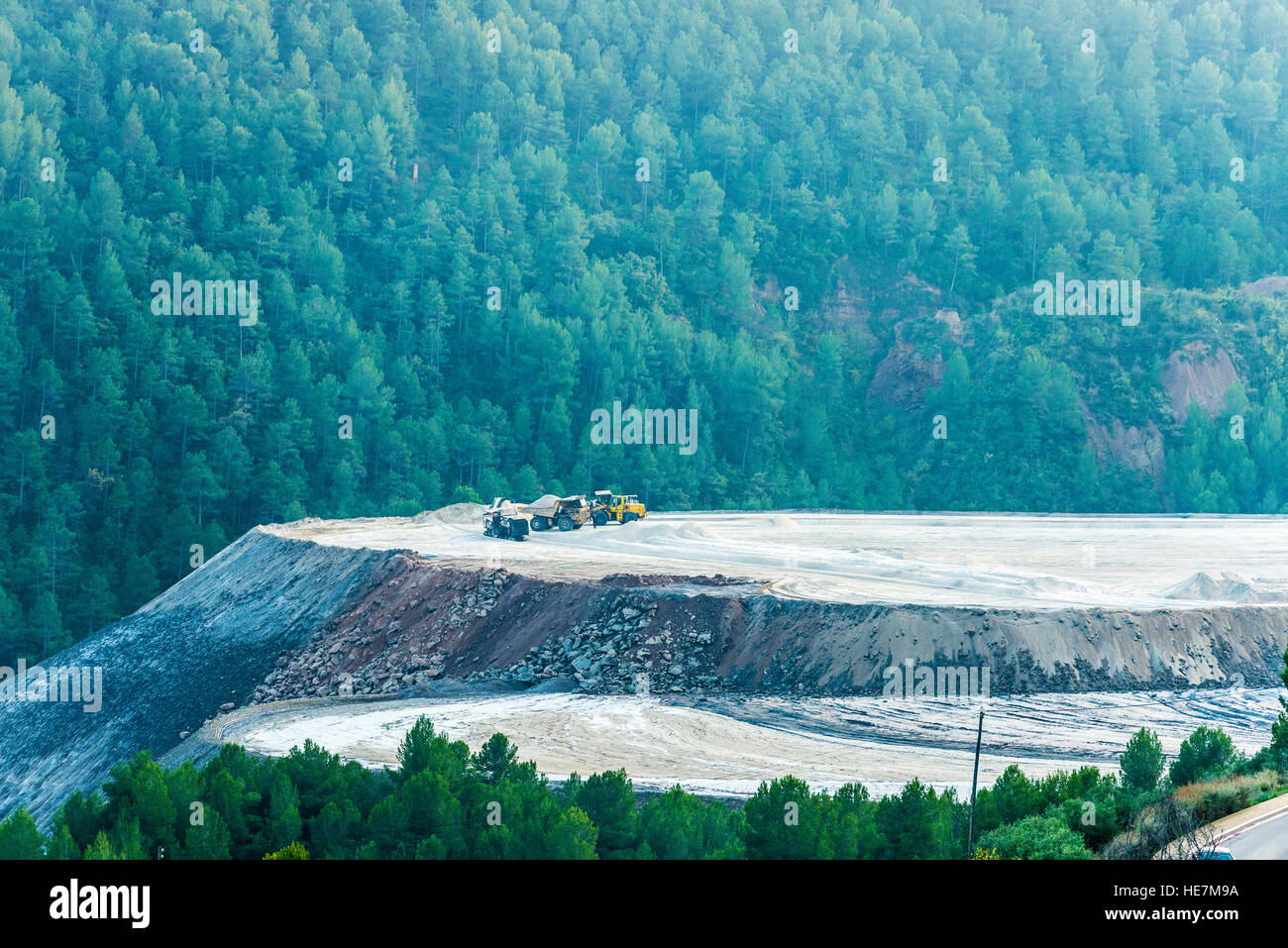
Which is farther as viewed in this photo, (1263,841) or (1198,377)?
(1198,377)

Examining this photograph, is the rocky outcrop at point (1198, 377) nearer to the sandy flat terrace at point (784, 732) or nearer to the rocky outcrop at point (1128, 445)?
the rocky outcrop at point (1128, 445)

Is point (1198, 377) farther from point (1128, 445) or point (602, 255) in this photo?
point (602, 255)

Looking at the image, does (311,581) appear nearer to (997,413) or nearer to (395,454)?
(395,454)

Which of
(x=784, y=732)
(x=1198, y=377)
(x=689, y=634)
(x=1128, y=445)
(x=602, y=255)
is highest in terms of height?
(x=602, y=255)

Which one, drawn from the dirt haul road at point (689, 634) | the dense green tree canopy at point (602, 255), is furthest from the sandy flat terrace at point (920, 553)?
the dense green tree canopy at point (602, 255)

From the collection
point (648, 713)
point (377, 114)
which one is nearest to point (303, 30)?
point (377, 114)

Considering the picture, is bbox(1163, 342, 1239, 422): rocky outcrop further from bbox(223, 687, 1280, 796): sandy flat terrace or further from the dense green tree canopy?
bbox(223, 687, 1280, 796): sandy flat terrace

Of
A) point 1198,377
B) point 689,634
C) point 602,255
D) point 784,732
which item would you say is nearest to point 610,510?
point 689,634
